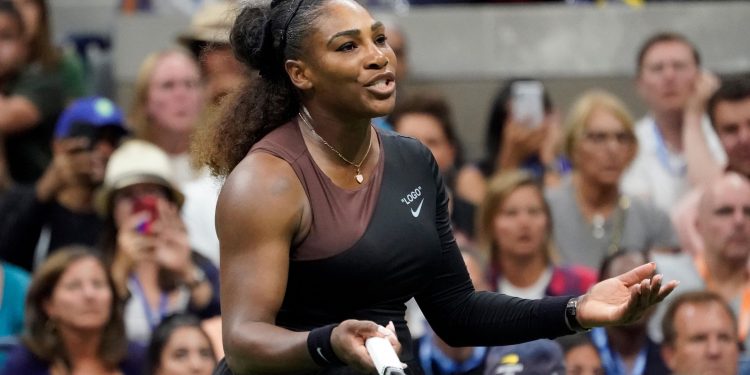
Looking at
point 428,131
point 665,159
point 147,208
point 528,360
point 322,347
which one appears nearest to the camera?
point 322,347

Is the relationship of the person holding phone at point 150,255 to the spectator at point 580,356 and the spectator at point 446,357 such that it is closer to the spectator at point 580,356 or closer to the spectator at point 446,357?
the spectator at point 446,357

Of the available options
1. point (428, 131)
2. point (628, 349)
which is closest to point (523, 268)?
point (628, 349)

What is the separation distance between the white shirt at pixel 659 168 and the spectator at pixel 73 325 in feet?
8.50

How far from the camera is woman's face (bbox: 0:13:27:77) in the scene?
7430 millimetres

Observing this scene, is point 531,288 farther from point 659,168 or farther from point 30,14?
point 30,14

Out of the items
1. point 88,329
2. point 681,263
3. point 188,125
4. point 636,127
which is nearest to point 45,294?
point 88,329

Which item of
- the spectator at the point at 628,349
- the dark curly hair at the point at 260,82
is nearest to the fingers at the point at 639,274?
the dark curly hair at the point at 260,82

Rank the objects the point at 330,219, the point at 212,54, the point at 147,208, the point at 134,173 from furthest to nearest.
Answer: the point at 212,54
the point at 134,173
the point at 147,208
the point at 330,219

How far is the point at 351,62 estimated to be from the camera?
3568 millimetres

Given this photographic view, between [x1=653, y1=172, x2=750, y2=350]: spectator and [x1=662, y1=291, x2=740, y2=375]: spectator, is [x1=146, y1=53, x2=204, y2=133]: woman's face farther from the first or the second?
[x1=662, y1=291, x2=740, y2=375]: spectator

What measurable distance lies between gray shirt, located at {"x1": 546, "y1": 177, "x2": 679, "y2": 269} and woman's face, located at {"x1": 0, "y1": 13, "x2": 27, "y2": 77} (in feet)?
9.01

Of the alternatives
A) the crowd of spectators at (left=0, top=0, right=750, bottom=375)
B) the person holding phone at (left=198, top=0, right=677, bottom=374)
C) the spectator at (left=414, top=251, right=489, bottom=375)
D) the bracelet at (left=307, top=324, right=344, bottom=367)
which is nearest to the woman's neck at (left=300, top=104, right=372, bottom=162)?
the person holding phone at (left=198, top=0, right=677, bottom=374)

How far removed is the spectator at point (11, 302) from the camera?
6.19 m

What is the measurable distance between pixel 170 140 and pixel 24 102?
0.74 metres
